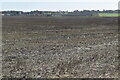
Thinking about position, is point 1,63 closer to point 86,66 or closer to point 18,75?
point 18,75

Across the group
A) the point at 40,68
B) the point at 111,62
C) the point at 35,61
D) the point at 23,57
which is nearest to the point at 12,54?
the point at 23,57

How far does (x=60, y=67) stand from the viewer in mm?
13203

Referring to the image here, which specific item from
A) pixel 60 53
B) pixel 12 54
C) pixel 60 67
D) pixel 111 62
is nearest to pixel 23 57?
pixel 12 54

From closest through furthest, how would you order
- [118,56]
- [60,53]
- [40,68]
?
[40,68] → [118,56] → [60,53]

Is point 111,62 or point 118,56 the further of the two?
point 118,56

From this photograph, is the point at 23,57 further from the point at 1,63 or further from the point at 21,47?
the point at 21,47

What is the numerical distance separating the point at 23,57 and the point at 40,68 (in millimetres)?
3325

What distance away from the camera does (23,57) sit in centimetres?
1616

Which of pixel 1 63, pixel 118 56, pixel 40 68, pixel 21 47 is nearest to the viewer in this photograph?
pixel 40 68

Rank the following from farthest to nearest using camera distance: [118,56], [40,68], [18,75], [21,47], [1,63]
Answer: [21,47]
[118,56]
[1,63]
[40,68]
[18,75]

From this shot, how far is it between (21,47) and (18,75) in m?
8.43

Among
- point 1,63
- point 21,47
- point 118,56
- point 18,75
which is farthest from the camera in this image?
point 21,47

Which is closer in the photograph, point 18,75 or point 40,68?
point 18,75

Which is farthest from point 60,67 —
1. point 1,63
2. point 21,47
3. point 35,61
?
point 21,47
